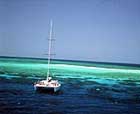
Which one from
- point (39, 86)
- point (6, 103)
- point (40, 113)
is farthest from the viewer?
point (39, 86)

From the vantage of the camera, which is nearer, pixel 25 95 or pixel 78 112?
pixel 78 112

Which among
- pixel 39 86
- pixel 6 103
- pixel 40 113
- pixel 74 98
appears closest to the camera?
pixel 40 113

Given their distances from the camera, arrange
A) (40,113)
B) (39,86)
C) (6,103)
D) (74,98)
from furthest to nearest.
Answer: (39,86), (74,98), (6,103), (40,113)

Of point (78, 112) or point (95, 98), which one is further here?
point (95, 98)

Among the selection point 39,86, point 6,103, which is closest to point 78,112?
point 6,103

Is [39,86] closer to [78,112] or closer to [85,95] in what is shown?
[85,95]

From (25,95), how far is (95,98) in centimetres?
1297

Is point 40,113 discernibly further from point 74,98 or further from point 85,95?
point 85,95

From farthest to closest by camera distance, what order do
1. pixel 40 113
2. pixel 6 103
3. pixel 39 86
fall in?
pixel 39 86, pixel 6 103, pixel 40 113

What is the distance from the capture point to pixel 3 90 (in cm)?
7325

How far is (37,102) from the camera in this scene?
192ft

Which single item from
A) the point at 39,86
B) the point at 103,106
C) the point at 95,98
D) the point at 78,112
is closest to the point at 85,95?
the point at 95,98

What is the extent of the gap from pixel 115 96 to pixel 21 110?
26.6 metres

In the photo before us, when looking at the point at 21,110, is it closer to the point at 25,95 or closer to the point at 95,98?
the point at 25,95
